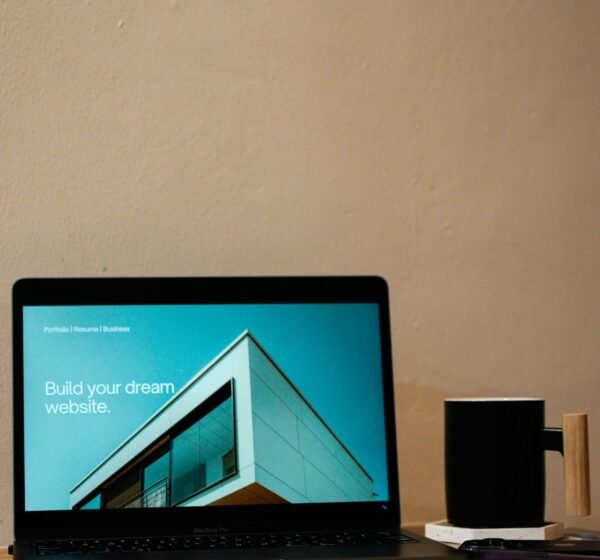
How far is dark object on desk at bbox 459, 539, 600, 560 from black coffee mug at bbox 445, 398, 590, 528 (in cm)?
11

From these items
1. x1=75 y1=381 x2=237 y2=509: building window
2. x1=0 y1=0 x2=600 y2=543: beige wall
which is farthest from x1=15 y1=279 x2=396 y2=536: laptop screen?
x1=0 y1=0 x2=600 y2=543: beige wall

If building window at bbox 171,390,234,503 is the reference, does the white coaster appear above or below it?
below

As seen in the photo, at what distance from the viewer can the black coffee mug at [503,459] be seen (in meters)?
0.98

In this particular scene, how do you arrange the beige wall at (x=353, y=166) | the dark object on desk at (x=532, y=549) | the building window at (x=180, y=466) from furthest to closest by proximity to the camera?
the beige wall at (x=353, y=166) < the building window at (x=180, y=466) < the dark object on desk at (x=532, y=549)

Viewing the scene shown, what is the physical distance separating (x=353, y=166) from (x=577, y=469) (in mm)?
457

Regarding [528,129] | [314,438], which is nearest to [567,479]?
[314,438]

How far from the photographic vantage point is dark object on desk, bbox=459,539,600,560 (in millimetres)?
805

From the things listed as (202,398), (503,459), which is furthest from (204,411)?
(503,459)

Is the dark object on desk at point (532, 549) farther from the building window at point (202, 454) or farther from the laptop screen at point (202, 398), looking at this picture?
the building window at point (202, 454)

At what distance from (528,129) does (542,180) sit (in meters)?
0.07

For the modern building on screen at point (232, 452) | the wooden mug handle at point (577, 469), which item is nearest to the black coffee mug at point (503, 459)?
the wooden mug handle at point (577, 469)

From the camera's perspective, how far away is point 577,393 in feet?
3.97

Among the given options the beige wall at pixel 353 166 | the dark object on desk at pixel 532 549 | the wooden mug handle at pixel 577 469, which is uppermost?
the beige wall at pixel 353 166

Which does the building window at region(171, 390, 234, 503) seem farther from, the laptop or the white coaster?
the white coaster
